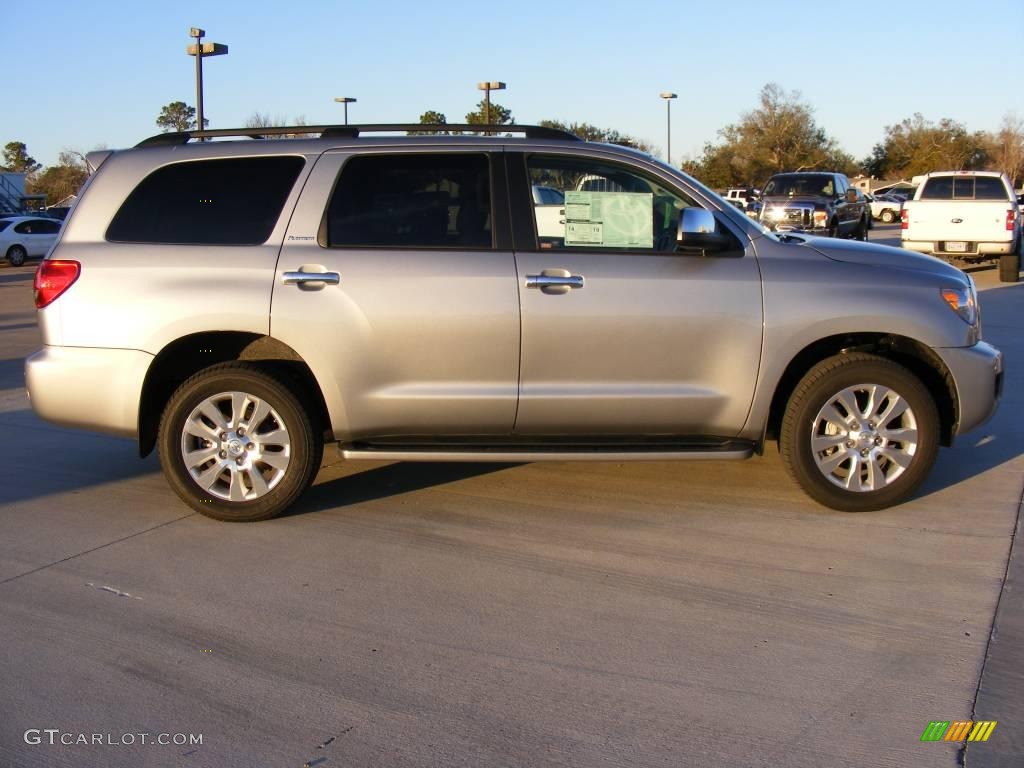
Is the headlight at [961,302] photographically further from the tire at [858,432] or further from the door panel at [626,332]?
the door panel at [626,332]

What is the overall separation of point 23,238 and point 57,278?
82.4ft

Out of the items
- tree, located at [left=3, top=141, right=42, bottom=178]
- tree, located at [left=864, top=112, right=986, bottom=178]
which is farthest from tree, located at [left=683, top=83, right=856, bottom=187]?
tree, located at [left=3, top=141, right=42, bottom=178]

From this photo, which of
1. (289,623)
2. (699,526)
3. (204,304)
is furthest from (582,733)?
(204,304)

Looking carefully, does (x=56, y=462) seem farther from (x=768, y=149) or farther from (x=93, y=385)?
(x=768, y=149)

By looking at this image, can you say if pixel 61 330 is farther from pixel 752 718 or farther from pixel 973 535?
pixel 973 535

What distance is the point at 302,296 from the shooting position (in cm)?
534

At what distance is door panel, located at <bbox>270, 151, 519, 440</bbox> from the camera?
209 inches

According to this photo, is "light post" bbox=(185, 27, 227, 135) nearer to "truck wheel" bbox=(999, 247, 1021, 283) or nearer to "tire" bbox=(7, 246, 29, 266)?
"tire" bbox=(7, 246, 29, 266)

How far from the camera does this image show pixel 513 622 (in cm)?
425

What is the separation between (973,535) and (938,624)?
1203 mm

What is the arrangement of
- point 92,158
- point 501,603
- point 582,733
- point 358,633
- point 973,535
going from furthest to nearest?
point 92,158
point 973,535
point 501,603
point 358,633
point 582,733

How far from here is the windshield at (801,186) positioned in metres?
23.0

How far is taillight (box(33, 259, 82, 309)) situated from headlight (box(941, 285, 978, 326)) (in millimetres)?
4536

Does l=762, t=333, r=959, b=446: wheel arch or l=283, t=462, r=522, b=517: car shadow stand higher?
l=762, t=333, r=959, b=446: wheel arch
